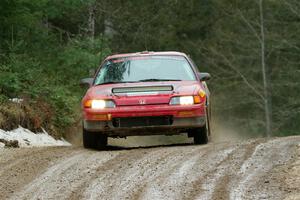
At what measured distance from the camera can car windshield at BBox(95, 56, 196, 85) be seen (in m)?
12.6

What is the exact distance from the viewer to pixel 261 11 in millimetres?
41594

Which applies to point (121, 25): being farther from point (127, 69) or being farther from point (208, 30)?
point (127, 69)

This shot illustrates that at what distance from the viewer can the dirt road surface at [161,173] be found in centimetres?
798

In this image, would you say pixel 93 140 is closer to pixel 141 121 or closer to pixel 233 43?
pixel 141 121

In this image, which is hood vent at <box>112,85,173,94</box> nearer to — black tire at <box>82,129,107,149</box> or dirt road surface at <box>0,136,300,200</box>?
black tire at <box>82,129,107,149</box>

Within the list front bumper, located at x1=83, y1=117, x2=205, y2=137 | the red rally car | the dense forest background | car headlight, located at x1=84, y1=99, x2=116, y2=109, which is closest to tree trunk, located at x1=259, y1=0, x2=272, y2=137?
the dense forest background

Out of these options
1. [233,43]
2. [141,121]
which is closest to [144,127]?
[141,121]

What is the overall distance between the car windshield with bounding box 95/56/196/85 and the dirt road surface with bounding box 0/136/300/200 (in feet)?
6.05

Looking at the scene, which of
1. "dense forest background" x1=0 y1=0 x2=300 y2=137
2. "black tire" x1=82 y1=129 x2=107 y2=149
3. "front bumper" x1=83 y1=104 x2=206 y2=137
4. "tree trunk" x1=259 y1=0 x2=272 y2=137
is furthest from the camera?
"tree trunk" x1=259 y1=0 x2=272 y2=137

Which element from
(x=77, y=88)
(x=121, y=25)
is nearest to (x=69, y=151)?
(x=77, y=88)

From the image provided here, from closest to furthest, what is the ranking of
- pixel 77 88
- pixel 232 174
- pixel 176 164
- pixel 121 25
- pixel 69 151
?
pixel 232 174, pixel 176 164, pixel 69 151, pixel 77 88, pixel 121 25

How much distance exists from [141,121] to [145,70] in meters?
1.50

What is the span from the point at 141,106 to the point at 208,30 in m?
32.6

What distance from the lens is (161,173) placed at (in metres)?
8.94
